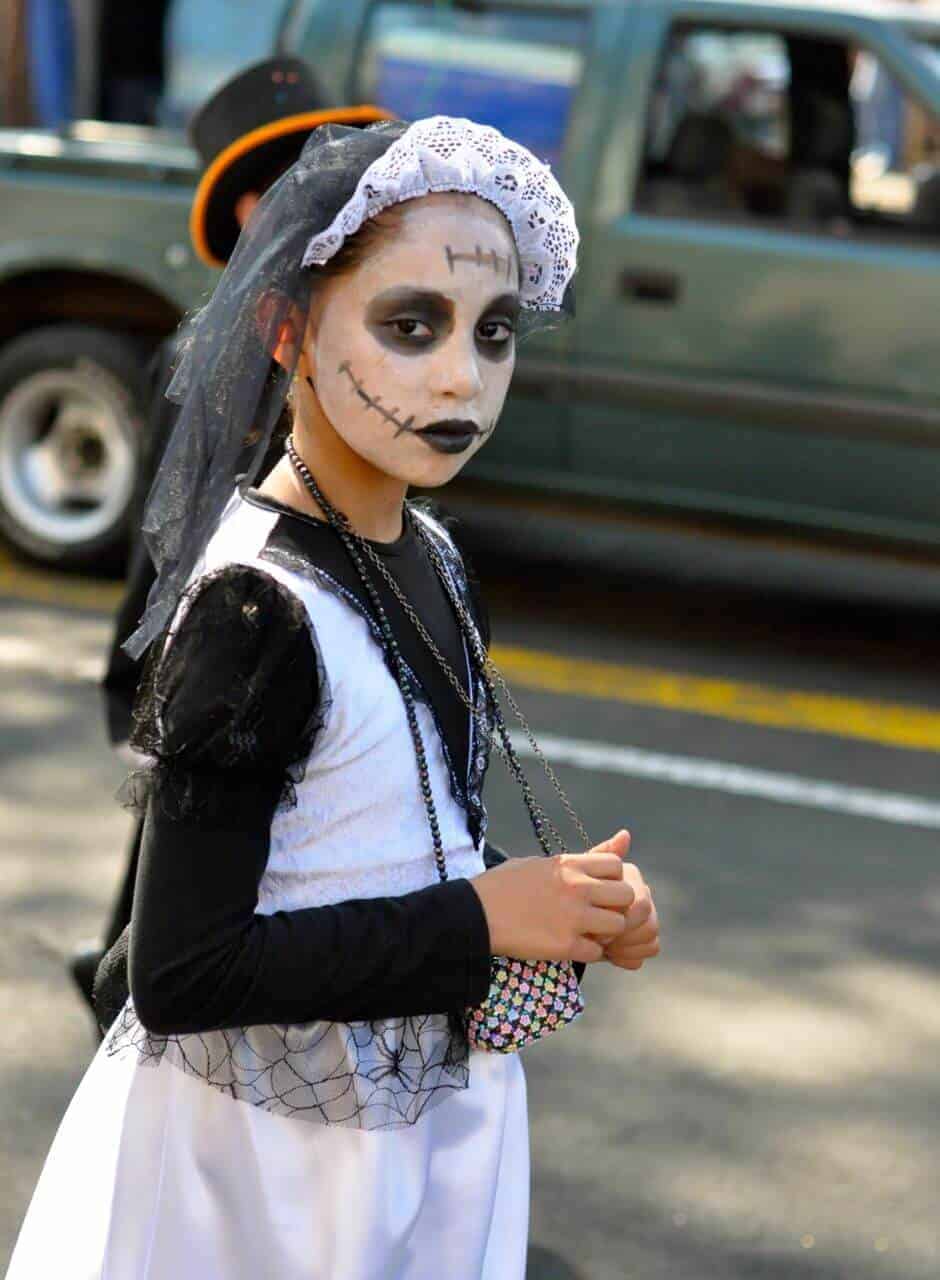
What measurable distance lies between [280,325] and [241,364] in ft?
0.18

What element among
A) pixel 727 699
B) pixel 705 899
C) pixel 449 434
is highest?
pixel 449 434

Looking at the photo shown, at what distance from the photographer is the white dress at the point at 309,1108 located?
187 centimetres

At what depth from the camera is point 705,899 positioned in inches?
193

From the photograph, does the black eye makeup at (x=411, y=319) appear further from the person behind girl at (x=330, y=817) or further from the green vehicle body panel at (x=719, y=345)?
the green vehicle body panel at (x=719, y=345)

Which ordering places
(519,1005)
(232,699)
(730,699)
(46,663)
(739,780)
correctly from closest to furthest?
(232,699) → (519,1005) → (739,780) → (46,663) → (730,699)

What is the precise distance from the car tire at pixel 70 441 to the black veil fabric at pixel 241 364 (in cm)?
519

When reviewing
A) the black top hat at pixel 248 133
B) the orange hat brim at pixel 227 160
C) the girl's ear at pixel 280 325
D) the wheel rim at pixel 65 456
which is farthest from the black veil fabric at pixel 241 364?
the wheel rim at pixel 65 456

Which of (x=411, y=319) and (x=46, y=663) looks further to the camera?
(x=46, y=663)

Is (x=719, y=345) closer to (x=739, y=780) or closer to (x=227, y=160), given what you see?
(x=739, y=780)

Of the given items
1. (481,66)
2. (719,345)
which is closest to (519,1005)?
(719,345)

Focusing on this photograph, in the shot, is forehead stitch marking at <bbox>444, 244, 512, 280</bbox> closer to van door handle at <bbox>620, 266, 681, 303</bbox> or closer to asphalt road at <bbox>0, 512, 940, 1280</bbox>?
asphalt road at <bbox>0, 512, 940, 1280</bbox>

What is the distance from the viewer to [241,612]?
1.79 meters
